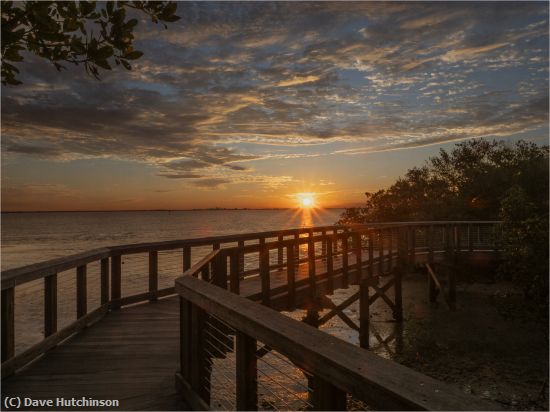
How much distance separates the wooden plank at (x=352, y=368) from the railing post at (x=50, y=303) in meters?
3.80

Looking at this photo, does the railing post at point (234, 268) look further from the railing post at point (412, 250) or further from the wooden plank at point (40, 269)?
the railing post at point (412, 250)

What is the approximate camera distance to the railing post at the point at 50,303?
17.2 ft

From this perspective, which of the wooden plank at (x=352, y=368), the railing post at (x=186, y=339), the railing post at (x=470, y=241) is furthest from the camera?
the railing post at (x=470, y=241)

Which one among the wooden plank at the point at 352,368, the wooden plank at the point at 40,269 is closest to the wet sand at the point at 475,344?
the wooden plank at the point at 40,269

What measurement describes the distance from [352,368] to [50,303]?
4.87 meters

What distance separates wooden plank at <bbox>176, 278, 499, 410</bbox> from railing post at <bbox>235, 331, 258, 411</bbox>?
13 centimetres

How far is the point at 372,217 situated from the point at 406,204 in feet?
8.15

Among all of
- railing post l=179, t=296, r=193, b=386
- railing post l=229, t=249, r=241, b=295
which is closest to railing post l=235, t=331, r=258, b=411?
railing post l=179, t=296, r=193, b=386

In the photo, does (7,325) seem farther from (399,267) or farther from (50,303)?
(399,267)

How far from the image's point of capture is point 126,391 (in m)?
4.05

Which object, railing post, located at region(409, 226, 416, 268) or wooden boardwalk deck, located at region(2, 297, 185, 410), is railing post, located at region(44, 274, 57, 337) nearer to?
wooden boardwalk deck, located at region(2, 297, 185, 410)

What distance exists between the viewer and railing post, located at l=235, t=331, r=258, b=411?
2510mm

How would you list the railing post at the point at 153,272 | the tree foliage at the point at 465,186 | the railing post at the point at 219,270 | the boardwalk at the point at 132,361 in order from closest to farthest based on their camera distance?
the boardwalk at the point at 132,361 < the railing post at the point at 219,270 < the railing post at the point at 153,272 < the tree foliage at the point at 465,186

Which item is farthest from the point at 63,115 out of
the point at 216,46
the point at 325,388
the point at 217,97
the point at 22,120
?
the point at 325,388
